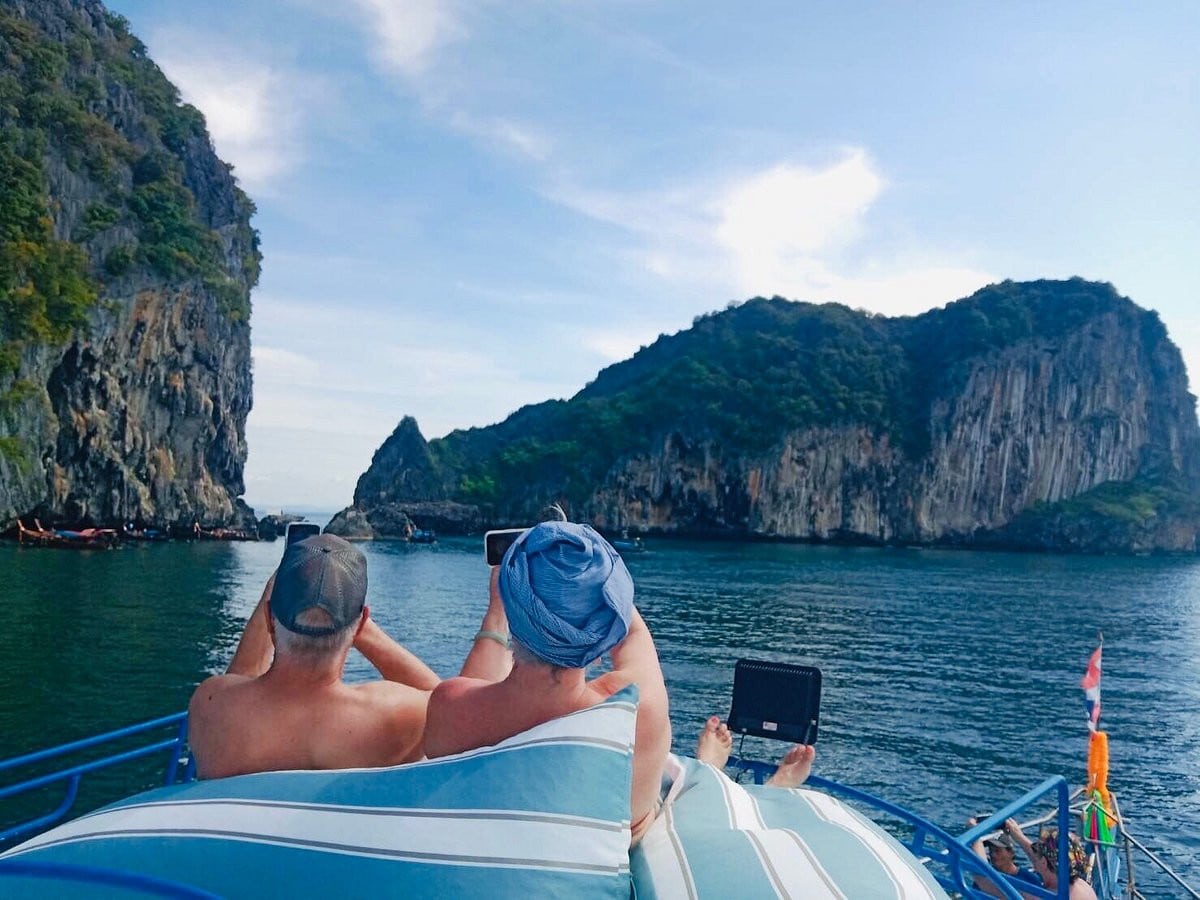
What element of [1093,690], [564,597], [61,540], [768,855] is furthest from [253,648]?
[61,540]

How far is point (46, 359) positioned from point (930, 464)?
8081 cm

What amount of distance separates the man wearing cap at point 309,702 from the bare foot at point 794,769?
1777 mm

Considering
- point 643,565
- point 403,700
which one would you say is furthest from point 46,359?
point 403,700

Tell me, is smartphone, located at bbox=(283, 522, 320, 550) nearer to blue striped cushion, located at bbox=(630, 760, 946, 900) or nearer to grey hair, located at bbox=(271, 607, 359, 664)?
grey hair, located at bbox=(271, 607, 359, 664)

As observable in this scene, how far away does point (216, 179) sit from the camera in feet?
218

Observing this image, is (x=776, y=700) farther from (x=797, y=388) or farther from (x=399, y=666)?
(x=797, y=388)

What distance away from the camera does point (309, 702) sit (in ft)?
7.52

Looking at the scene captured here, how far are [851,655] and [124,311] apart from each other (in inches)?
1764

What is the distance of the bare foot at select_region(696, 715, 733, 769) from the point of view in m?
3.61

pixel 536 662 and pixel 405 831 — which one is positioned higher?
pixel 536 662

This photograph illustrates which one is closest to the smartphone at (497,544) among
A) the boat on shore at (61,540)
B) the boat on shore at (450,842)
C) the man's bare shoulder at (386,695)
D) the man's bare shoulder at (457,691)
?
the man's bare shoulder at (386,695)

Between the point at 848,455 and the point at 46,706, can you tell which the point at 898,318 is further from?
the point at 46,706

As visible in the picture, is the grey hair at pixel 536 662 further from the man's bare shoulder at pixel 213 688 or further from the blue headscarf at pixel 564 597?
the man's bare shoulder at pixel 213 688

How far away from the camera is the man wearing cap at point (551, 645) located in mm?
2074
